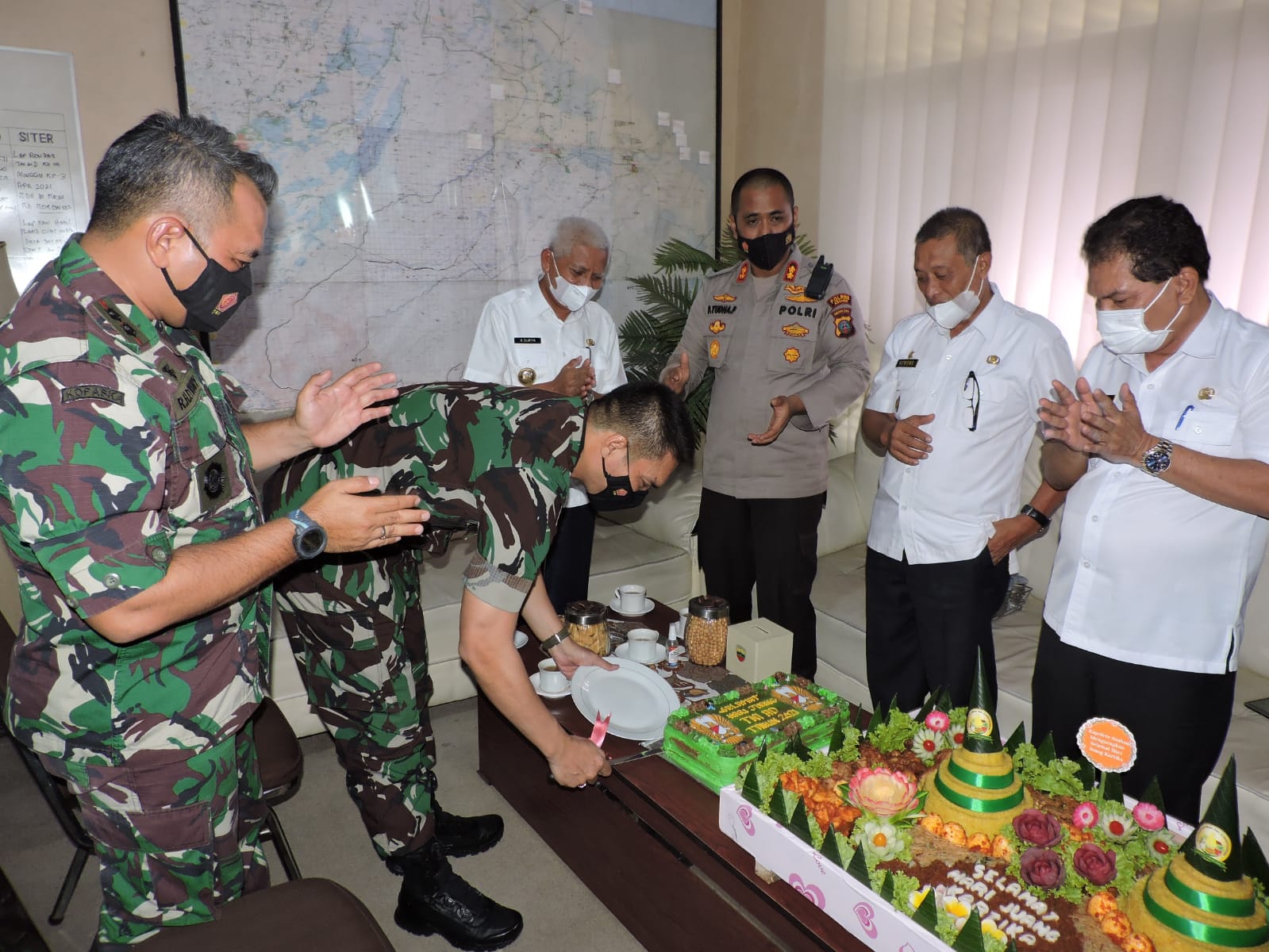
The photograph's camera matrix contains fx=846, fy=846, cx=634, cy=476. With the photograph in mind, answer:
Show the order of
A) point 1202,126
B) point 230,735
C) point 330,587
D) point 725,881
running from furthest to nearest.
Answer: point 1202,126
point 330,587
point 725,881
point 230,735

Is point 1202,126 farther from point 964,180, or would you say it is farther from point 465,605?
point 465,605

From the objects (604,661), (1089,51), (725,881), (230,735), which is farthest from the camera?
(1089,51)

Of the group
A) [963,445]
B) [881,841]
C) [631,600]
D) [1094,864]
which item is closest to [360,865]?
[631,600]

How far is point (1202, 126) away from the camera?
2602 mm

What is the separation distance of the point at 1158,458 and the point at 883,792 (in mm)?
773

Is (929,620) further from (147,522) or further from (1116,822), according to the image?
(147,522)

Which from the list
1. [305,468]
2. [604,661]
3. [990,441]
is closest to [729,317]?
[990,441]

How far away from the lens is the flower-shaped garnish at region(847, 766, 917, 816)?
Result: 1338mm

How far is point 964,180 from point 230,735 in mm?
3122

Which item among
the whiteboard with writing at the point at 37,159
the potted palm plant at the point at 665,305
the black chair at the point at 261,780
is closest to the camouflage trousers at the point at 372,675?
the black chair at the point at 261,780

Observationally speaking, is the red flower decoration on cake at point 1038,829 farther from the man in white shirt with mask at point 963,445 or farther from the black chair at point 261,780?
the black chair at point 261,780

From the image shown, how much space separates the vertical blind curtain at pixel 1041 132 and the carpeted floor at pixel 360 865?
2.45 meters

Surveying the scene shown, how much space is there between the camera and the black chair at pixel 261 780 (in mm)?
1666

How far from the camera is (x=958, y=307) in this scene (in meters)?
2.06
